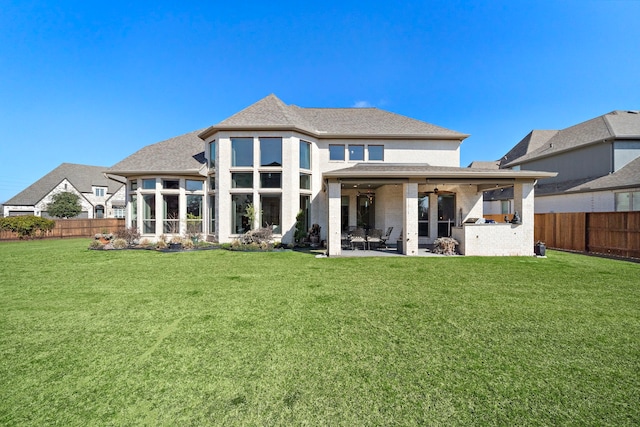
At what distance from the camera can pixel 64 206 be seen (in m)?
32.3

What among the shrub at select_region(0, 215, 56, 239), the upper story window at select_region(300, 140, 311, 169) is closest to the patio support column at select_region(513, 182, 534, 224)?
the upper story window at select_region(300, 140, 311, 169)

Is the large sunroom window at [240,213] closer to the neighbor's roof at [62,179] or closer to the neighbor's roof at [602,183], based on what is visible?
the neighbor's roof at [602,183]

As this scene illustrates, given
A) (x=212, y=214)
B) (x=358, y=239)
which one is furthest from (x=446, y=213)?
(x=212, y=214)

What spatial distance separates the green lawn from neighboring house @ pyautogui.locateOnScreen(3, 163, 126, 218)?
120 feet

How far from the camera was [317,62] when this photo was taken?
58.1 feet

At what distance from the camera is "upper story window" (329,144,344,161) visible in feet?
52.6

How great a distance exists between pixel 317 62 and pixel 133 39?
33.7ft

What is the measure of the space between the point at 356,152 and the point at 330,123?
107 inches

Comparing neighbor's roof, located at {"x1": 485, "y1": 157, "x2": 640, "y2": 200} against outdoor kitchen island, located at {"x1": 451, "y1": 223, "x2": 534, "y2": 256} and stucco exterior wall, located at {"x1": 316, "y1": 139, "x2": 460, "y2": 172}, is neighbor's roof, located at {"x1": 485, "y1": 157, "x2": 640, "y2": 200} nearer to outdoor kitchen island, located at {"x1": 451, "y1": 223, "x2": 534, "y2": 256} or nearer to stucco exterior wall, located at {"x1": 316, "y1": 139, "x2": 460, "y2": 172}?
stucco exterior wall, located at {"x1": 316, "y1": 139, "x2": 460, "y2": 172}

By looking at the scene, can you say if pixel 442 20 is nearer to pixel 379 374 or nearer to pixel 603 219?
pixel 603 219

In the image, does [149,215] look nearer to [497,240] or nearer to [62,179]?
[497,240]

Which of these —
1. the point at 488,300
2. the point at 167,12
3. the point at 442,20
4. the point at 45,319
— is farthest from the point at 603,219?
the point at 167,12

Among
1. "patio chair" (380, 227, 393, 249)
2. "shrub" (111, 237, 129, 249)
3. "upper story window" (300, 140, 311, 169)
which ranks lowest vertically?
"shrub" (111, 237, 129, 249)

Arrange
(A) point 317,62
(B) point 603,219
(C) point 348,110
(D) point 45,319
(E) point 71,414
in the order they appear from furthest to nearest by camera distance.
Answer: (C) point 348,110
(A) point 317,62
(B) point 603,219
(D) point 45,319
(E) point 71,414
